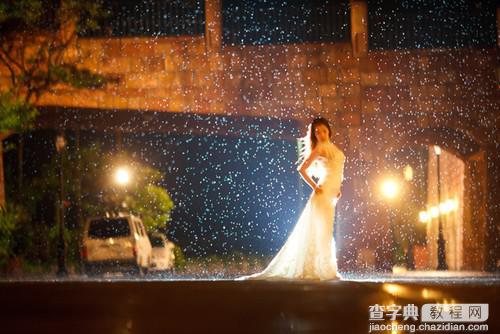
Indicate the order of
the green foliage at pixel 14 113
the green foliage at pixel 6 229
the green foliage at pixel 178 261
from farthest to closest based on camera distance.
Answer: the green foliage at pixel 178 261
the green foliage at pixel 6 229
the green foliage at pixel 14 113

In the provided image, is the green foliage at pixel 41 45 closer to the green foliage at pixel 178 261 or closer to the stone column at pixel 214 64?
the stone column at pixel 214 64

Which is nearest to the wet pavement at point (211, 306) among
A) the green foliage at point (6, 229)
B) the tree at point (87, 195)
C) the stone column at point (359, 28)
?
the green foliage at point (6, 229)

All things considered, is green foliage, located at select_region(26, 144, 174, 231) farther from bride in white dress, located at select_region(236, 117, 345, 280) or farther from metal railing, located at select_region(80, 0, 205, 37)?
bride in white dress, located at select_region(236, 117, 345, 280)

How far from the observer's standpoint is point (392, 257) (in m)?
25.7

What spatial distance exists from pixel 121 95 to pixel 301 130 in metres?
4.41

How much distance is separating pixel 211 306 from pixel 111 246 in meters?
19.0

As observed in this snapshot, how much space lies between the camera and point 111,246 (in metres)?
25.9

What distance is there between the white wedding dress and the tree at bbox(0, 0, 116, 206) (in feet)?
44.9

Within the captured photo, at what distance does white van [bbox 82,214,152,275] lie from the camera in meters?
26.0

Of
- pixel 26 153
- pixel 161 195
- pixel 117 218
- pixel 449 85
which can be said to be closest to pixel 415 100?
pixel 449 85

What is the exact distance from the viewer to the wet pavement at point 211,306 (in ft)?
19.9

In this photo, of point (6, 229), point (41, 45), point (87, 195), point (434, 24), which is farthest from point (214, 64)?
point (87, 195)

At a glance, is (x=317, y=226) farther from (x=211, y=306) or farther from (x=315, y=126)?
(x=211, y=306)

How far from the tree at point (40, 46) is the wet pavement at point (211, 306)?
1527 cm
